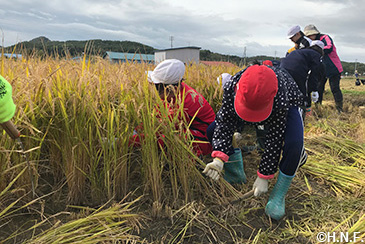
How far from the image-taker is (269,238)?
5.01ft

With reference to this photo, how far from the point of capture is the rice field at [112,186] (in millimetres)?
1426

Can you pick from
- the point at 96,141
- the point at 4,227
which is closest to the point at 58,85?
the point at 96,141

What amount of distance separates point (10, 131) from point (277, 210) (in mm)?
1552

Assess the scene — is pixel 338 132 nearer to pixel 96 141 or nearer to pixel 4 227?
pixel 96 141

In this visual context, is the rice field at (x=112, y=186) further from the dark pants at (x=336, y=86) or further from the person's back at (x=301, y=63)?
the dark pants at (x=336, y=86)

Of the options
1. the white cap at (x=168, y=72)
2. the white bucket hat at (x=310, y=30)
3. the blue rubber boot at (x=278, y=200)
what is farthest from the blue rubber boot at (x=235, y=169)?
the white bucket hat at (x=310, y=30)

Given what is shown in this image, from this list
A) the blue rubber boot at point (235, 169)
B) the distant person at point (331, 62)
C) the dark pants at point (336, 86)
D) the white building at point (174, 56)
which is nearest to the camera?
the blue rubber boot at point (235, 169)

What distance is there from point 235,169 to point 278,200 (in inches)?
16.0

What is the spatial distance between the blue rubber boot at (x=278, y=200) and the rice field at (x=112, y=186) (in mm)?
54

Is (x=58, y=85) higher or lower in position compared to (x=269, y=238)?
higher

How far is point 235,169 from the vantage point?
79.4 inches

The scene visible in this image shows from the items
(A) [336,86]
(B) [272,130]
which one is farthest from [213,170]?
(A) [336,86]

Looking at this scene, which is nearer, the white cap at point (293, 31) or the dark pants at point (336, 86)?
the white cap at point (293, 31)

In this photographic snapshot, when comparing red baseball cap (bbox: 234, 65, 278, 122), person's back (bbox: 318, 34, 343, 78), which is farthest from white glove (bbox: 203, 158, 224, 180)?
person's back (bbox: 318, 34, 343, 78)
